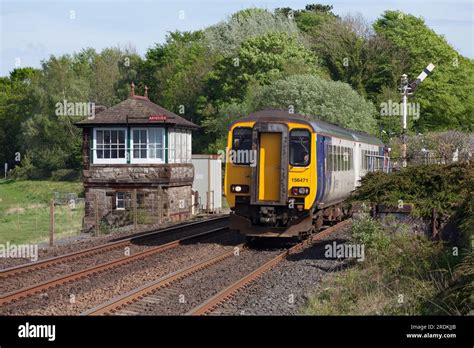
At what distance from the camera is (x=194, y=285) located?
507 inches

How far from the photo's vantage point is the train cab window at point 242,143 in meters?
17.4

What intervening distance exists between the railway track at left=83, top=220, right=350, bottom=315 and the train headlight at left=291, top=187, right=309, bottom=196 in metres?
1.29

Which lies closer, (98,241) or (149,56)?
(98,241)

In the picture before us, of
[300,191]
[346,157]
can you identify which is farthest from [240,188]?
[346,157]

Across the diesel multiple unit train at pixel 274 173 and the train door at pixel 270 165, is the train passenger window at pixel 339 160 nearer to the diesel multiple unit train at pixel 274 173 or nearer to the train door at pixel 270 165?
the diesel multiple unit train at pixel 274 173

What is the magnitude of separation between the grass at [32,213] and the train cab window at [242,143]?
10.3 meters

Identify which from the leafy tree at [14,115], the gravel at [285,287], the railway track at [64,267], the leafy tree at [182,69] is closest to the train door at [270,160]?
the gravel at [285,287]

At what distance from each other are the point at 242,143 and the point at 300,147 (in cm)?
137

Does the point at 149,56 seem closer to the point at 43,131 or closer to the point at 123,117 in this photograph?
the point at 43,131

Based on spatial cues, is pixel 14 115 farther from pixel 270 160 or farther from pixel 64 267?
pixel 64 267

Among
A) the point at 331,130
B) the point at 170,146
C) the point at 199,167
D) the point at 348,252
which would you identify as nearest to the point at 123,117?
the point at 170,146

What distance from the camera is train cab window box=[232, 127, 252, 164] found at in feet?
57.0
